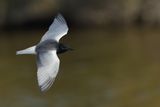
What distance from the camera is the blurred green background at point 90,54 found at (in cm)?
941

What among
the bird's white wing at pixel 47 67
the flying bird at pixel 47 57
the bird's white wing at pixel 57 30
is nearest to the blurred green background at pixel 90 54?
the bird's white wing at pixel 57 30

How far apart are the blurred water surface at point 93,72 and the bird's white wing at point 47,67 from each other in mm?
3755

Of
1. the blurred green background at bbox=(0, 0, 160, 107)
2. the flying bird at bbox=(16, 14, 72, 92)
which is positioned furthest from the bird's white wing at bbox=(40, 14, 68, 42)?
the blurred green background at bbox=(0, 0, 160, 107)

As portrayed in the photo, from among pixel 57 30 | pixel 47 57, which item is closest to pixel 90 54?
pixel 57 30

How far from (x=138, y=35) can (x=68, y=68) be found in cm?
210

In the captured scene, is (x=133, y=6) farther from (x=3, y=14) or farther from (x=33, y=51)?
(x=33, y=51)

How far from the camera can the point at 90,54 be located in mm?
11188

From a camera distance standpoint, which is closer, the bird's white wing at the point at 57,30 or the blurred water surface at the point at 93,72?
the bird's white wing at the point at 57,30

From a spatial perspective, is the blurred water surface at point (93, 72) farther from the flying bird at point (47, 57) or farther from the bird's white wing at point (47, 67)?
the bird's white wing at point (47, 67)

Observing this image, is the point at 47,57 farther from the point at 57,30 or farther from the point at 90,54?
the point at 90,54

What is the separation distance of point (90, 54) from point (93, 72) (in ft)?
2.88

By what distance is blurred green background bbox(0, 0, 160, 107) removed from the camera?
9406 mm

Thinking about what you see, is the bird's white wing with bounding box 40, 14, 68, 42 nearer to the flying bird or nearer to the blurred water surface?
the flying bird

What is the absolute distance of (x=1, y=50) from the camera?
38.9ft
